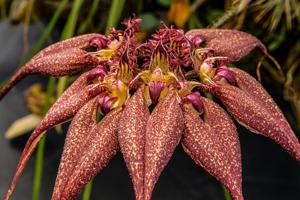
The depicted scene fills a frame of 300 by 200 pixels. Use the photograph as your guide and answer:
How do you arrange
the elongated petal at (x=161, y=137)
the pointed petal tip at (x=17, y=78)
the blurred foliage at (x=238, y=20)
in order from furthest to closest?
the blurred foliage at (x=238, y=20)
the pointed petal tip at (x=17, y=78)
the elongated petal at (x=161, y=137)

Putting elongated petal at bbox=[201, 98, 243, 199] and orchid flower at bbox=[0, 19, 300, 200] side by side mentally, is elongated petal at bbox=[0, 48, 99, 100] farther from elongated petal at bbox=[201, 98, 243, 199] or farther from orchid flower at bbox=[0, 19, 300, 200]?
elongated petal at bbox=[201, 98, 243, 199]

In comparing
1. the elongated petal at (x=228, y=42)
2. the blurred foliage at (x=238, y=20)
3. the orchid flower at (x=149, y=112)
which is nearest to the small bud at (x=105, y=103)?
the orchid flower at (x=149, y=112)

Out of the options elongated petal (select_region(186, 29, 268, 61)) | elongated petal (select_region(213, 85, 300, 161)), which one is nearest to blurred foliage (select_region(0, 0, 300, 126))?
elongated petal (select_region(186, 29, 268, 61))

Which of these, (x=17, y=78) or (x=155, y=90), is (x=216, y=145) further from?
(x=17, y=78)

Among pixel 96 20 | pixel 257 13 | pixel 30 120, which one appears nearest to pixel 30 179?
pixel 30 120

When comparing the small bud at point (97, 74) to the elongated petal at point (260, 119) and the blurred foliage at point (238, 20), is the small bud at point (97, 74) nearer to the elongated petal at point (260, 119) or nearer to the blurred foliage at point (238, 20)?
the elongated petal at point (260, 119)

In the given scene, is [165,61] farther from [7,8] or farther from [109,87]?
[7,8]
